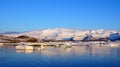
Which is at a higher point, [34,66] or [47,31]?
[47,31]

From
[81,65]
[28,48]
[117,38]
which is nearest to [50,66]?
[81,65]

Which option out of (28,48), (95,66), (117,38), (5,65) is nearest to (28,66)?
(5,65)

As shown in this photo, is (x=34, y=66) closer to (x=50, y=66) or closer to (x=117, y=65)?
(x=50, y=66)

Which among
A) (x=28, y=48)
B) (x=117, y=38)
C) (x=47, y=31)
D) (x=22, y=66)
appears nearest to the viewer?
(x=22, y=66)

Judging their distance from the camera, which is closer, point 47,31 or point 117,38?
point 117,38

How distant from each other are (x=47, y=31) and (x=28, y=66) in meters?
144

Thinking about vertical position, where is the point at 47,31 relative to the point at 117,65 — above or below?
above

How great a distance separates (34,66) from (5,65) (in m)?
1.89

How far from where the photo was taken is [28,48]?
37.9 m

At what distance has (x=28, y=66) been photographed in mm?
17812

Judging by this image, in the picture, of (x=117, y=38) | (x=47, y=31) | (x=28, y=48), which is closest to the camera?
(x=28, y=48)

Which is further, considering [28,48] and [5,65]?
[28,48]

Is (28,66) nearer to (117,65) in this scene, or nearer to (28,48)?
(117,65)

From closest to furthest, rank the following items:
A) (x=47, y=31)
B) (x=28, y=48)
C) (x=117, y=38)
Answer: (x=28, y=48) → (x=117, y=38) → (x=47, y=31)
